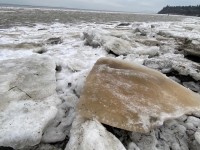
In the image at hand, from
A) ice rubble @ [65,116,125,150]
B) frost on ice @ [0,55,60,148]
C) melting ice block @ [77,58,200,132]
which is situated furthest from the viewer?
melting ice block @ [77,58,200,132]

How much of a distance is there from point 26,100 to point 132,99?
1190 millimetres

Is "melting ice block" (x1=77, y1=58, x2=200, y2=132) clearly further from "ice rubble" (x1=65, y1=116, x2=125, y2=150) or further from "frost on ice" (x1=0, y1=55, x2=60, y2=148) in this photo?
"frost on ice" (x1=0, y1=55, x2=60, y2=148)

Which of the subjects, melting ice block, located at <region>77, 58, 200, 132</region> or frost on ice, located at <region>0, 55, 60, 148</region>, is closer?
frost on ice, located at <region>0, 55, 60, 148</region>

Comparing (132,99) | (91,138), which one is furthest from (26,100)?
(132,99)

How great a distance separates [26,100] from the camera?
2877 millimetres

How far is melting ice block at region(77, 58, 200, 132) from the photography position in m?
2.50

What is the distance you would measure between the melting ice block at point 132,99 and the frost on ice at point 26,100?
0.42 meters

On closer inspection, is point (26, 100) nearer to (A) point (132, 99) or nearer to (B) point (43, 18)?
(A) point (132, 99)

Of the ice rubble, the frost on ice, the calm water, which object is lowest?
the calm water

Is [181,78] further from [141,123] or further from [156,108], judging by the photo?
[141,123]

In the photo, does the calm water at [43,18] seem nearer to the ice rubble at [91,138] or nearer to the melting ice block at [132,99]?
the melting ice block at [132,99]

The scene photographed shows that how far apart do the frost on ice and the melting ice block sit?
422 millimetres

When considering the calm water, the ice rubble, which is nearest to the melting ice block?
the ice rubble

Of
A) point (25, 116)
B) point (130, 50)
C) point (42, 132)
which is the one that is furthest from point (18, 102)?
point (130, 50)
